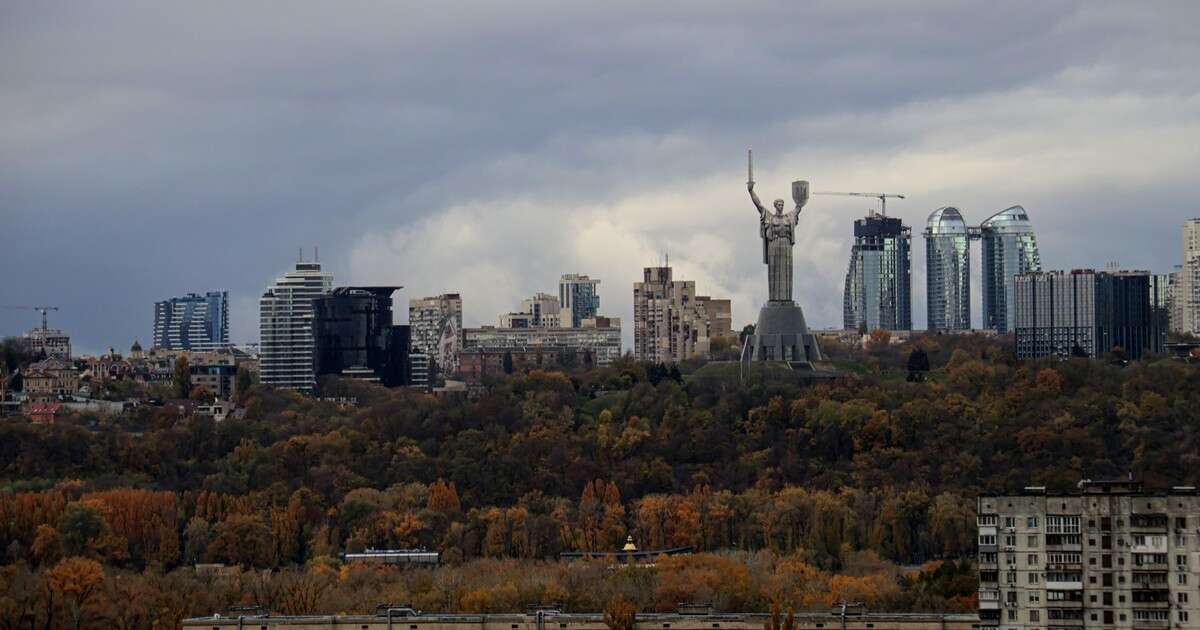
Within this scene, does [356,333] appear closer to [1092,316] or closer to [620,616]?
[1092,316]

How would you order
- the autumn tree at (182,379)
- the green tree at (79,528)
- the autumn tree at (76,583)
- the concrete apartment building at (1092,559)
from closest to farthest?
the concrete apartment building at (1092,559)
the autumn tree at (76,583)
the green tree at (79,528)
the autumn tree at (182,379)

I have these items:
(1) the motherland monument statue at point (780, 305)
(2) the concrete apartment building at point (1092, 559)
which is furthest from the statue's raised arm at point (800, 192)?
(2) the concrete apartment building at point (1092, 559)

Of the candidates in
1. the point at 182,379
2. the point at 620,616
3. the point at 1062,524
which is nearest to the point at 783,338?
the point at 182,379

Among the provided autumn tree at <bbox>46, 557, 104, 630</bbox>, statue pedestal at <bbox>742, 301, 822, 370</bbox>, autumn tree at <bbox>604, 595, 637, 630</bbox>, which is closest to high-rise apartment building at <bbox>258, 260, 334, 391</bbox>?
statue pedestal at <bbox>742, 301, 822, 370</bbox>

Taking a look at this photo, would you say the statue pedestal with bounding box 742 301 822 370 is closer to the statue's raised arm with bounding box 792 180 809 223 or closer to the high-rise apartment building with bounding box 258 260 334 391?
the statue's raised arm with bounding box 792 180 809 223

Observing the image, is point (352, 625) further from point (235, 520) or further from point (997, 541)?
point (235, 520)

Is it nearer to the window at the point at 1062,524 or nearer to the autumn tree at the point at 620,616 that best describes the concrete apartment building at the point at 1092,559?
the window at the point at 1062,524

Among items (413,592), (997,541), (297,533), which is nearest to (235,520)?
(297,533)
